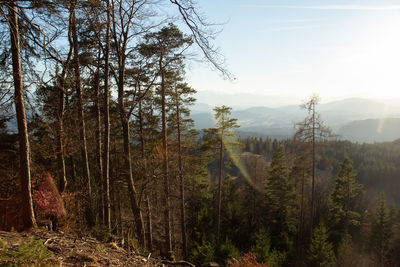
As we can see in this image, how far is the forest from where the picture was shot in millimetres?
4719

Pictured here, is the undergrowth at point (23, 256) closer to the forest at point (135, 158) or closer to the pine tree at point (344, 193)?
the forest at point (135, 158)

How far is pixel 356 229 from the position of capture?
24.6 meters

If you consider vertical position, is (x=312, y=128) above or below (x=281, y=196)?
above

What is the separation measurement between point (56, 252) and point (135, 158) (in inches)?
258

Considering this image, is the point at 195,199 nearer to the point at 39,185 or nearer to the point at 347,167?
the point at 347,167

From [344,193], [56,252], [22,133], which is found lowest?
[344,193]

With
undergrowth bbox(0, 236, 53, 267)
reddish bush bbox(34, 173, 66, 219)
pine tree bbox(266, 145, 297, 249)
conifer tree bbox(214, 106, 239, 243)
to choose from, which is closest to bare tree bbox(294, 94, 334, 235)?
conifer tree bbox(214, 106, 239, 243)

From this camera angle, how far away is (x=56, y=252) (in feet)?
12.3

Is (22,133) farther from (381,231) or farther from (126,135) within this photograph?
(381,231)

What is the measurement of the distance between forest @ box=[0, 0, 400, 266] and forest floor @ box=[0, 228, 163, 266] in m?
0.57

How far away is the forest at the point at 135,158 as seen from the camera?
15.5 feet

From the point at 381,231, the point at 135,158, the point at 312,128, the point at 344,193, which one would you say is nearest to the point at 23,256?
the point at 135,158

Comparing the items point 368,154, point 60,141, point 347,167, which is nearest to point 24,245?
point 60,141

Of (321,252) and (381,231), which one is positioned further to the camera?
(381,231)
